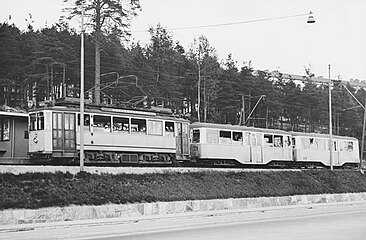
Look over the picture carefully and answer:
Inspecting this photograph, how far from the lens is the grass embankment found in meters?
22.2

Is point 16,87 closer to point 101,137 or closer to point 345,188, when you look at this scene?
point 101,137

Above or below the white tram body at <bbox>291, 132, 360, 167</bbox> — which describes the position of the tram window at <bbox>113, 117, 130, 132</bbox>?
above

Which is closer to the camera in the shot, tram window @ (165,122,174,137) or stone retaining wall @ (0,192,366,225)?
stone retaining wall @ (0,192,366,225)

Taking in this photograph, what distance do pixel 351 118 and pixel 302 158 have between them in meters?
38.5

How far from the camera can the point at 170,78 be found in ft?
184

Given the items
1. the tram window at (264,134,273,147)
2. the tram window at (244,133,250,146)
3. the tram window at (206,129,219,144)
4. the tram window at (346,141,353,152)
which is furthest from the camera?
the tram window at (346,141,353,152)

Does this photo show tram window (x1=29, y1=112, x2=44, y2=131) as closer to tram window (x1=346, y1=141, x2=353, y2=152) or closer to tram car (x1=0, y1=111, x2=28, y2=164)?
tram car (x1=0, y1=111, x2=28, y2=164)

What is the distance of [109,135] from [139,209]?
579 centimetres

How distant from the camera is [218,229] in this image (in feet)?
61.8

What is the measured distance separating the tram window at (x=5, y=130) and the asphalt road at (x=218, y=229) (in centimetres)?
1383

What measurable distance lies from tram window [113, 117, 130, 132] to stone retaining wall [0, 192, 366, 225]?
223 inches

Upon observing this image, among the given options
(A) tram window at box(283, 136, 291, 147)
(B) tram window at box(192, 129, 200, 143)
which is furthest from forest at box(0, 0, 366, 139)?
(A) tram window at box(283, 136, 291, 147)

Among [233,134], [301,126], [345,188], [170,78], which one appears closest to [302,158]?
[345,188]

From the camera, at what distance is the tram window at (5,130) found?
32.4 metres
